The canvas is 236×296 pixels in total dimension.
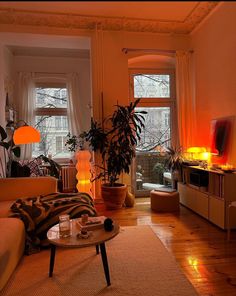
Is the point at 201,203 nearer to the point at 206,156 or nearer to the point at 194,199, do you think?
the point at 194,199

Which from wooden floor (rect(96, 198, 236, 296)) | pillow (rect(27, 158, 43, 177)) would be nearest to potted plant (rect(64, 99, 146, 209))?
wooden floor (rect(96, 198, 236, 296))

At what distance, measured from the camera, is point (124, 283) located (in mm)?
1946

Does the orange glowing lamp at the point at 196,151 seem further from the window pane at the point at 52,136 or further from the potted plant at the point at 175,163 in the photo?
the window pane at the point at 52,136

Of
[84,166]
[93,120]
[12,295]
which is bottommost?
[12,295]

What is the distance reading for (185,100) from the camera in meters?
4.60

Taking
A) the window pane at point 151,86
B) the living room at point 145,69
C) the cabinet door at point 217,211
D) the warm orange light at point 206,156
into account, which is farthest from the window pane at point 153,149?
the cabinet door at point 217,211

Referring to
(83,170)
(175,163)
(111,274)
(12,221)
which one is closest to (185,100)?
(175,163)

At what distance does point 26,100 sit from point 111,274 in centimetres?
462

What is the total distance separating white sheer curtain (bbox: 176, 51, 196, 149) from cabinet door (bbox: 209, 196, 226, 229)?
4.97 feet

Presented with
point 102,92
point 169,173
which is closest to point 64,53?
point 102,92

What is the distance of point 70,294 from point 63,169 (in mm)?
3849

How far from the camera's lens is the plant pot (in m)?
4.00

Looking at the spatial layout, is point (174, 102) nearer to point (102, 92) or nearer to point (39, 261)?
point (102, 92)

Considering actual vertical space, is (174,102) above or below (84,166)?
above
